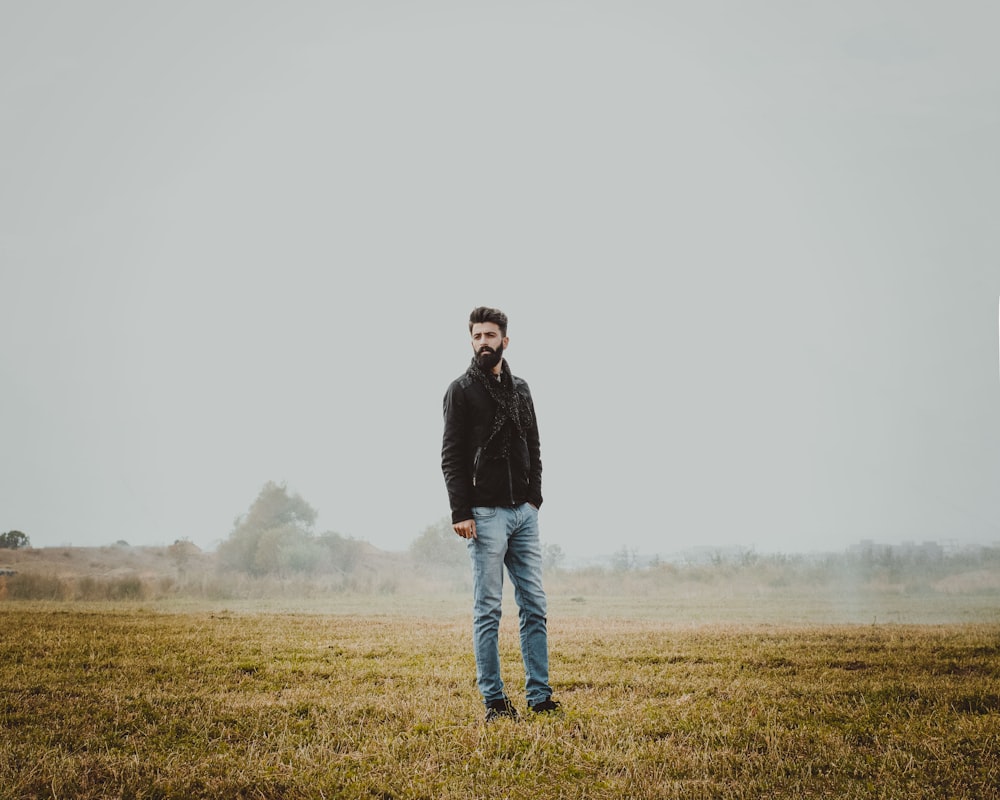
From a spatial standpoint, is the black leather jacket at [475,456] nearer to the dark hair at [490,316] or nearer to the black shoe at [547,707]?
the dark hair at [490,316]

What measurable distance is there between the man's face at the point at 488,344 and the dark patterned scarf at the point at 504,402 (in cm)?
5

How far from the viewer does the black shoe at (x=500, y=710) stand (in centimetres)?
382

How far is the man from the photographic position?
406cm

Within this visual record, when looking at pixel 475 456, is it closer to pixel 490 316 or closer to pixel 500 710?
pixel 490 316

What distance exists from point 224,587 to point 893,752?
1727cm

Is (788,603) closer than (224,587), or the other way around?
(788,603)

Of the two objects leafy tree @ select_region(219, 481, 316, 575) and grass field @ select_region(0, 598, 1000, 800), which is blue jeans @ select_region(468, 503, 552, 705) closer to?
grass field @ select_region(0, 598, 1000, 800)

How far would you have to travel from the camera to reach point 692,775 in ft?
9.53

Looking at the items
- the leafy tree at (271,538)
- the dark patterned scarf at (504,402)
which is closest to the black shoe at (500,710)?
the dark patterned scarf at (504,402)

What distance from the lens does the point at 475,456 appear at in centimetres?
417

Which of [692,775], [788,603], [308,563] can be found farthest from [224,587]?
[692,775]

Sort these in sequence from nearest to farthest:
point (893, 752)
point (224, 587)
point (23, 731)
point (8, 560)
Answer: point (893, 752), point (23, 731), point (8, 560), point (224, 587)

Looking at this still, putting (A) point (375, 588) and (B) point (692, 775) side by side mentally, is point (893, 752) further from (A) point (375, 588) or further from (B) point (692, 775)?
(A) point (375, 588)

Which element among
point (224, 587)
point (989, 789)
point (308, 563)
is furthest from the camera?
point (308, 563)
